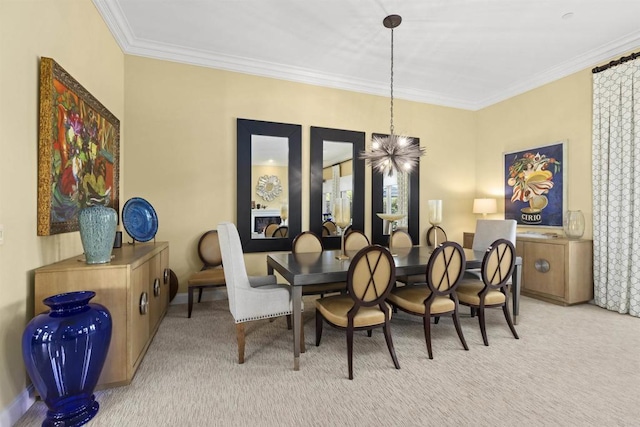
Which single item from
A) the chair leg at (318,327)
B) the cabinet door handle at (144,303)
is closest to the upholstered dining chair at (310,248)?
the chair leg at (318,327)

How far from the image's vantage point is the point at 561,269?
3820 mm

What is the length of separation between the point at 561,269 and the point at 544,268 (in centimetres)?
22

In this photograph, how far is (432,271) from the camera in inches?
98.1

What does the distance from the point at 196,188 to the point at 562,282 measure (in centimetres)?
475

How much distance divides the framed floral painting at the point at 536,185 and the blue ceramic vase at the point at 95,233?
5.28 meters

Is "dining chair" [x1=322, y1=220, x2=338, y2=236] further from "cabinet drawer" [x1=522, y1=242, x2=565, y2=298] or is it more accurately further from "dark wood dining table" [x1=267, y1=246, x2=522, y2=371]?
"cabinet drawer" [x1=522, y1=242, x2=565, y2=298]

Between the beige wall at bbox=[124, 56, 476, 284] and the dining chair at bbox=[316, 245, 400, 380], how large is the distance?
2.19 m

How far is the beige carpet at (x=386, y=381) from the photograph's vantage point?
1.77m

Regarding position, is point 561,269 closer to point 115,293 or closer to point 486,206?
point 486,206

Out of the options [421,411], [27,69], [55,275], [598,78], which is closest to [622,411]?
[421,411]

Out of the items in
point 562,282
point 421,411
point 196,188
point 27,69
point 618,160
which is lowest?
point 421,411

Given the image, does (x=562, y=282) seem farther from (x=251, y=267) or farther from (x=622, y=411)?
(x=251, y=267)

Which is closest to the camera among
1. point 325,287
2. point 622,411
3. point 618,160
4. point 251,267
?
point 622,411

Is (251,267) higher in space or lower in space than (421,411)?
higher
